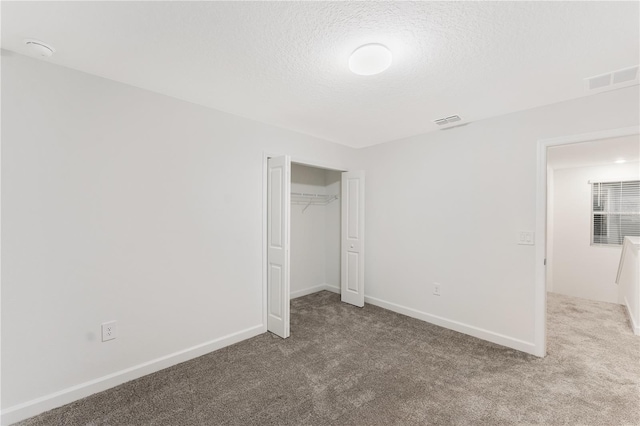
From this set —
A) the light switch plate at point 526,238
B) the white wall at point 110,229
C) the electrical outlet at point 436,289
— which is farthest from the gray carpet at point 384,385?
the light switch plate at point 526,238

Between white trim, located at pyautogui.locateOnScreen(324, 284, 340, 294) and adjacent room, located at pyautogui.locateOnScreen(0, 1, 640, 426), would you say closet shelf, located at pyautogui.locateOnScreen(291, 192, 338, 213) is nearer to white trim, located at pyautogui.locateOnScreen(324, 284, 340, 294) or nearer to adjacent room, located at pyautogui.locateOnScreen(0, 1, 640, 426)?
adjacent room, located at pyautogui.locateOnScreen(0, 1, 640, 426)

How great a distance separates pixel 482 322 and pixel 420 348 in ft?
2.71

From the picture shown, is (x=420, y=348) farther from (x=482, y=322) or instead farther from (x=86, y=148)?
(x=86, y=148)

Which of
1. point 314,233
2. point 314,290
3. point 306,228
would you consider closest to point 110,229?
point 306,228

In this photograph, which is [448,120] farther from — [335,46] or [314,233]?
[314,233]

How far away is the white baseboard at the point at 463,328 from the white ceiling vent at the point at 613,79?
2.37 meters

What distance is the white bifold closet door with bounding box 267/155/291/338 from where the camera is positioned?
2.97 metres

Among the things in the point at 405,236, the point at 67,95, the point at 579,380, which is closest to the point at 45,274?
the point at 67,95

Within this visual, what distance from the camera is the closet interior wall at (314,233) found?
177 inches

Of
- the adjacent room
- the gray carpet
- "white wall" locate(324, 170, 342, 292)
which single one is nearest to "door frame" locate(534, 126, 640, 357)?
the adjacent room

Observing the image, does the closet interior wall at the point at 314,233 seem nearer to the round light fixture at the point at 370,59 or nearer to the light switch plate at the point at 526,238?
the light switch plate at the point at 526,238

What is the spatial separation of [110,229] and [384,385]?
2.52m

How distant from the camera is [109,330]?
83.9 inches

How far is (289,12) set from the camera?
1421 mm
